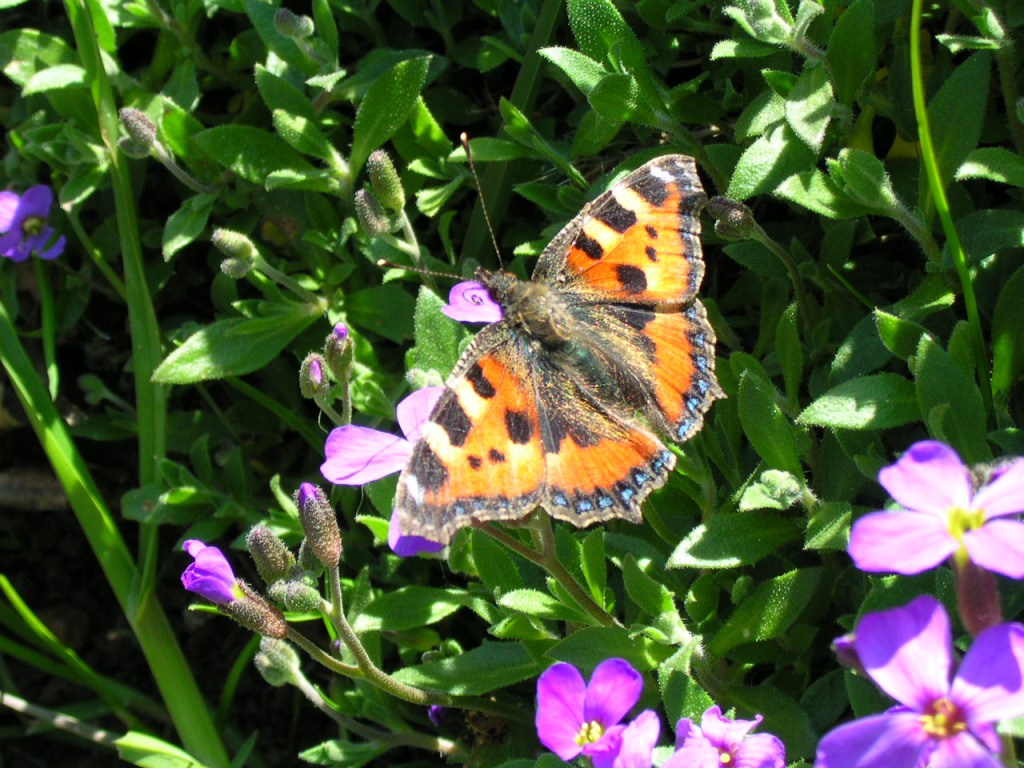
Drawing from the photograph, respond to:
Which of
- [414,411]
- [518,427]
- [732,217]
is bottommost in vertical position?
[414,411]

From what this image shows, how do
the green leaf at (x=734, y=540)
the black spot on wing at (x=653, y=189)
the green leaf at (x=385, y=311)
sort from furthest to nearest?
the green leaf at (x=385, y=311), the black spot on wing at (x=653, y=189), the green leaf at (x=734, y=540)

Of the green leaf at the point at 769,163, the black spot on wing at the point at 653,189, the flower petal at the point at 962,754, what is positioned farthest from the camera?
the green leaf at the point at 769,163

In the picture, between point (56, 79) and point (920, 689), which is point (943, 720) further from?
point (56, 79)

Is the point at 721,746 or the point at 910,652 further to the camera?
the point at 721,746

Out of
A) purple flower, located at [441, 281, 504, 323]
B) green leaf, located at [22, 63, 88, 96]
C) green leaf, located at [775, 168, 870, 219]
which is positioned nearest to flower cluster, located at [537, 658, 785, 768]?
purple flower, located at [441, 281, 504, 323]

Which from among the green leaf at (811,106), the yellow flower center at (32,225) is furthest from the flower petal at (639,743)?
the yellow flower center at (32,225)

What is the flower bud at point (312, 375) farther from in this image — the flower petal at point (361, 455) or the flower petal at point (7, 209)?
the flower petal at point (7, 209)

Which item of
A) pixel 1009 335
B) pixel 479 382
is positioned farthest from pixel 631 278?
pixel 1009 335
